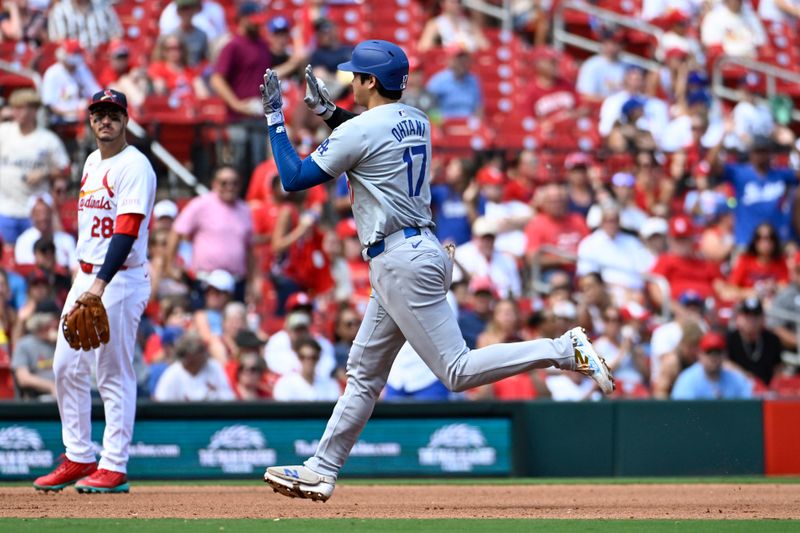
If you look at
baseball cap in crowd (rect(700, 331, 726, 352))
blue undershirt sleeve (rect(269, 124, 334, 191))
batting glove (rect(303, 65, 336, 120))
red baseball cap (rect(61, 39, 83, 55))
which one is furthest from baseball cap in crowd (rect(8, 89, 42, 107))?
blue undershirt sleeve (rect(269, 124, 334, 191))

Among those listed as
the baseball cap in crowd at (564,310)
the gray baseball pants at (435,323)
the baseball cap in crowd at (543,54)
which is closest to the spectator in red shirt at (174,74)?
the baseball cap in crowd at (543,54)

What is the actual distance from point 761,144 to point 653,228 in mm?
2131

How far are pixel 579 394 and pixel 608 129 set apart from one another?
17.6 ft

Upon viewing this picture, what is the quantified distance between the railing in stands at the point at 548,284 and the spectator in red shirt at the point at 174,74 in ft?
12.5

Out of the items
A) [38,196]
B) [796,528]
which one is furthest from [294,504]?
[38,196]

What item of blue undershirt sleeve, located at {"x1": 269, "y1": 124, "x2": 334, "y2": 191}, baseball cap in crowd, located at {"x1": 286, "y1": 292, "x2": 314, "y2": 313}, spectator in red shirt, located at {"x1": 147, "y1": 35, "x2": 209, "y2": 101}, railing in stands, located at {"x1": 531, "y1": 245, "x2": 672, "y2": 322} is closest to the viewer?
blue undershirt sleeve, located at {"x1": 269, "y1": 124, "x2": 334, "y2": 191}

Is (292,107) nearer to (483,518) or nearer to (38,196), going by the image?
(38,196)

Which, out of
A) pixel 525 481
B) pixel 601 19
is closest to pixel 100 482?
pixel 525 481

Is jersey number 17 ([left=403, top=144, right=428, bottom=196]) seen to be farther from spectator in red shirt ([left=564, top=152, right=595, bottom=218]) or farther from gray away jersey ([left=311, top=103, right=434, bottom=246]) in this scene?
spectator in red shirt ([left=564, top=152, right=595, bottom=218])

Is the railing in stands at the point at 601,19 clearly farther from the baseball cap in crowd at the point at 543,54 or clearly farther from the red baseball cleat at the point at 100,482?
the red baseball cleat at the point at 100,482

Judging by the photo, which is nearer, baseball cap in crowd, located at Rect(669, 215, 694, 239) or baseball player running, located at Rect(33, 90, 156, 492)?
baseball player running, located at Rect(33, 90, 156, 492)

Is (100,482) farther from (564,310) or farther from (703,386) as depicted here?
(703,386)

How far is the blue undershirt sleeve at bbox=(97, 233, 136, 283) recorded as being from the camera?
777 centimetres

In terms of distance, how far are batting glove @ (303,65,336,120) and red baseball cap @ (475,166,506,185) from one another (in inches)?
271
